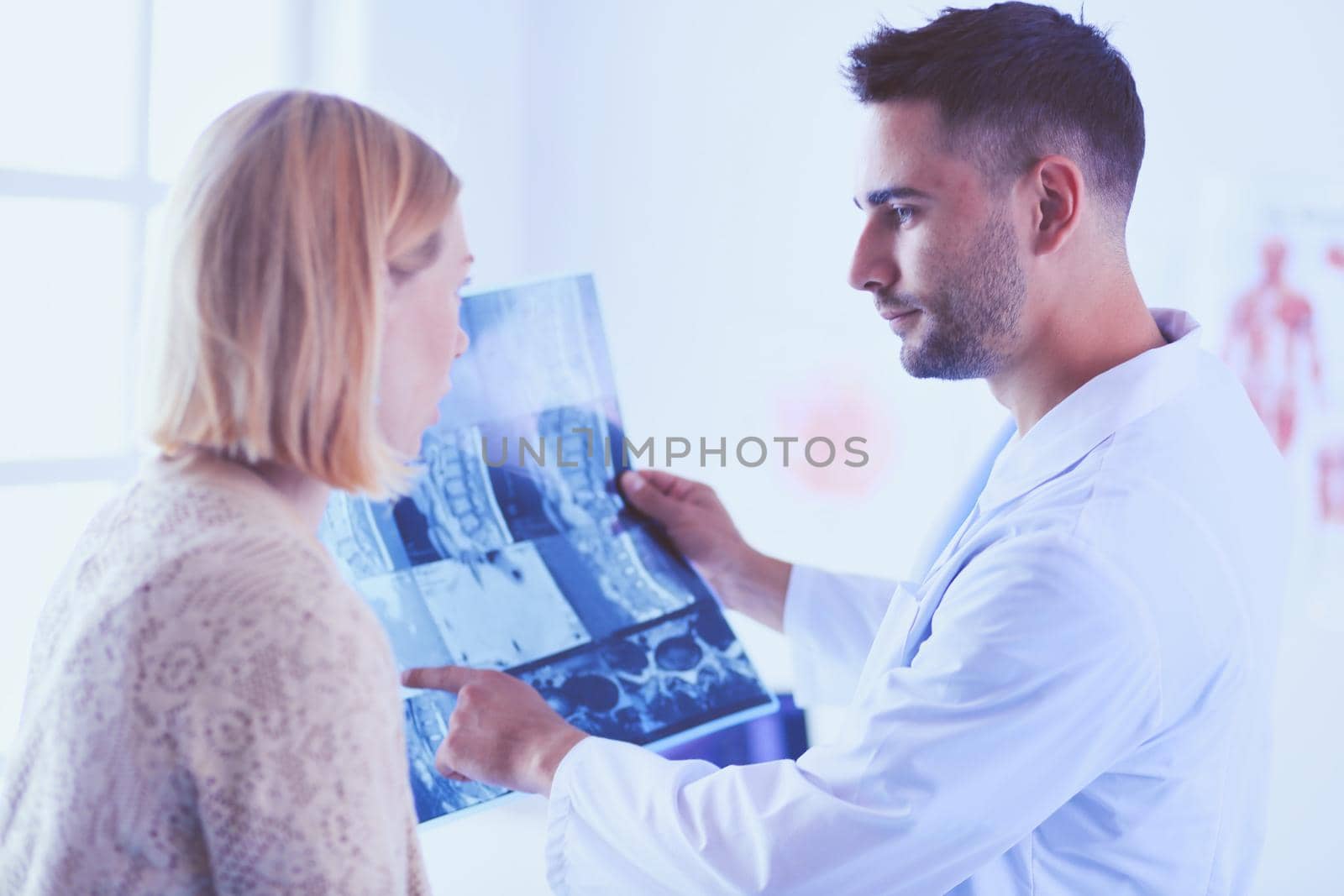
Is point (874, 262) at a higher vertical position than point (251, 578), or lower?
higher

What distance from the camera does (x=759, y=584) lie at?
136 cm

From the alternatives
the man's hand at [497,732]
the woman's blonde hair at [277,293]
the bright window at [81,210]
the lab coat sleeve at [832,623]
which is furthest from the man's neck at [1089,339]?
the bright window at [81,210]

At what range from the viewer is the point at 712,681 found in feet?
3.73

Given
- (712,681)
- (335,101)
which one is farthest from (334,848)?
(712,681)

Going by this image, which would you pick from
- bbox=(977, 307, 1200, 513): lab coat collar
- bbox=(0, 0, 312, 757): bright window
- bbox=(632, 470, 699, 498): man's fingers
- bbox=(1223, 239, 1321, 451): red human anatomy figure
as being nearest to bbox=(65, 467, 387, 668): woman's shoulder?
bbox=(977, 307, 1200, 513): lab coat collar

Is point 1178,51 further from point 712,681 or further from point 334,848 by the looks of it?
point 334,848

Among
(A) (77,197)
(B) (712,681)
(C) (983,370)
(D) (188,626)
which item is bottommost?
(B) (712,681)

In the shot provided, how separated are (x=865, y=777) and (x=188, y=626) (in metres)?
0.50

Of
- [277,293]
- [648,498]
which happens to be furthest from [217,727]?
[648,498]

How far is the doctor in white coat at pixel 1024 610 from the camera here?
0.83m

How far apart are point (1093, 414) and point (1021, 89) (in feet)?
1.01

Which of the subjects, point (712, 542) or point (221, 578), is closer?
point (221, 578)

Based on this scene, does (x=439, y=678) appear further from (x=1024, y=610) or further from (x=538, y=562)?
(x=1024, y=610)

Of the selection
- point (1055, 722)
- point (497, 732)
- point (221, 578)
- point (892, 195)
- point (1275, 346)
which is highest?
point (892, 195)
